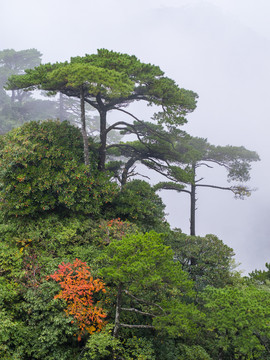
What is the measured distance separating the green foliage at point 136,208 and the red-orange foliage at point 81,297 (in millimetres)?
4684

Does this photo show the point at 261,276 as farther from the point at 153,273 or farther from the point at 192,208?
the point at 192,208

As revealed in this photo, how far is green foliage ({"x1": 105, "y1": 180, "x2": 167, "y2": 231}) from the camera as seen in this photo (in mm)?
12617

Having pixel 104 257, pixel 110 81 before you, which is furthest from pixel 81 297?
pixel 110 81

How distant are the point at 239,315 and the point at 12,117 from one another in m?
36.0

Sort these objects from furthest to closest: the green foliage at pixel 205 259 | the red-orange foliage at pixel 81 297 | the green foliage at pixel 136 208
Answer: the green foliage at pixel 205 259 < the green foliage at pixel 136 208 < the red-orange foliage at pixel 81 297

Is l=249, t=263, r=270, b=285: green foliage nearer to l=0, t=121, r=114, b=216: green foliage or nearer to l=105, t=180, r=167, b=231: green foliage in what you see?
l=105, t=180, r=167, b=231: green foliage

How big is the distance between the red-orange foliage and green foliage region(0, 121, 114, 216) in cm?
311

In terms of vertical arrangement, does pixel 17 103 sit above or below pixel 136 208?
above

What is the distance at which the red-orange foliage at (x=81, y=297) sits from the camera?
7379 millimetres

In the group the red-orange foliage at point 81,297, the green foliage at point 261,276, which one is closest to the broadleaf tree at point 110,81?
the red-orange foliage at point 81,297

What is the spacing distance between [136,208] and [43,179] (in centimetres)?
419

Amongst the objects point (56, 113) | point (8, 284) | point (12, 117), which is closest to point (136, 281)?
point (8, 284)

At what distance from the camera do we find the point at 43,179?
1055 cm

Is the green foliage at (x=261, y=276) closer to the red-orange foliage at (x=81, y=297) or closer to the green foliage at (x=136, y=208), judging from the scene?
the green foliage at (x=136, y=208)
